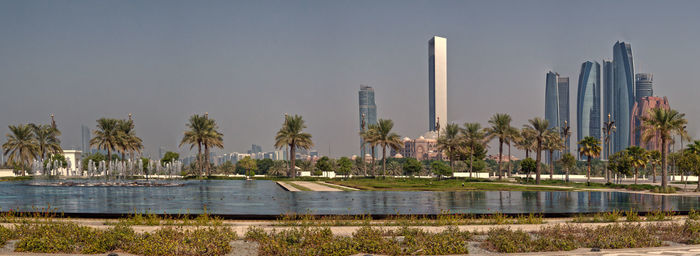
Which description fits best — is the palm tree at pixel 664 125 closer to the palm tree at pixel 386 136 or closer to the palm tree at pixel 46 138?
the palm tree at pixel 386 136

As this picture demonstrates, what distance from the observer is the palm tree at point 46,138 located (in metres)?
89.9

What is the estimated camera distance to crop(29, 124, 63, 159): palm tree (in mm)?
89875

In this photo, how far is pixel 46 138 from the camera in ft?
299

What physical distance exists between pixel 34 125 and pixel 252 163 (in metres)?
43.3

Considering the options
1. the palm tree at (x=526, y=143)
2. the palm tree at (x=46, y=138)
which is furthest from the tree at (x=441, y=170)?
the palm tree at (x=46, y=138)

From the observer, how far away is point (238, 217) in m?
22.7

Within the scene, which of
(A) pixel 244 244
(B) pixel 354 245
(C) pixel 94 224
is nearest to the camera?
(B) pixel 354 245

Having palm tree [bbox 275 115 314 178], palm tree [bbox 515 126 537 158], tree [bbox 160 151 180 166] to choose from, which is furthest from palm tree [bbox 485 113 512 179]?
tree [bbox 160 151 180 166]

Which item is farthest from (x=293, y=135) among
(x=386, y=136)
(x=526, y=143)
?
(x=526, y=143)

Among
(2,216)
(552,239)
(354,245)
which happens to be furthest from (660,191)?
(2,216)

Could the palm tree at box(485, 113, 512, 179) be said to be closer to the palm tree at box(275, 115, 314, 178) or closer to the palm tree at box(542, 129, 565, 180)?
the palm tree at box(542, 129, 565, 180)

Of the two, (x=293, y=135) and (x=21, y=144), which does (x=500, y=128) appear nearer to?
(x=293, y=135)

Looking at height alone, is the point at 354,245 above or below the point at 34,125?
below

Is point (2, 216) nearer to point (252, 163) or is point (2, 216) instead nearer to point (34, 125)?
point (34, 125)
